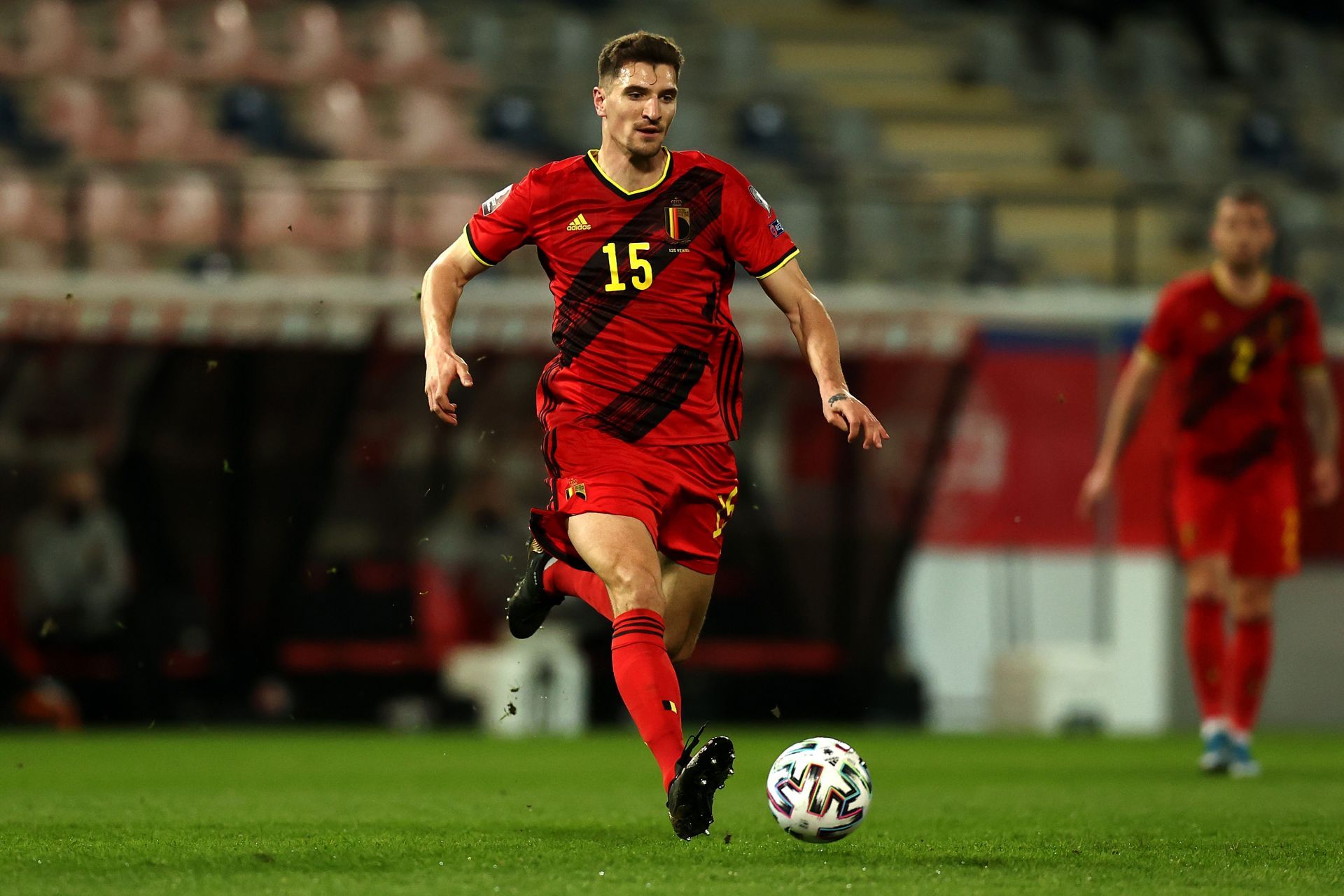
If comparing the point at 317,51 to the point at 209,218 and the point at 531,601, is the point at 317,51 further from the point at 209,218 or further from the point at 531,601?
the point at 531,601

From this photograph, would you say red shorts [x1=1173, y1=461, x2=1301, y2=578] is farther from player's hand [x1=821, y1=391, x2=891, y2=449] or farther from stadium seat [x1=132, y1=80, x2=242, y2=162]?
stadium seat [x1=132, y1=80, x2=242, y2=162]

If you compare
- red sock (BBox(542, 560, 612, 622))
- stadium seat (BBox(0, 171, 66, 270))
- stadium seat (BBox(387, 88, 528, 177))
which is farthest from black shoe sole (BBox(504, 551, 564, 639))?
stadium seat (BBox(387, 88, 528, 177))

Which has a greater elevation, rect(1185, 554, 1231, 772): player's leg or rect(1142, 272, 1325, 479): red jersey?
rect(1142, 272, 1325, 479): red jersey

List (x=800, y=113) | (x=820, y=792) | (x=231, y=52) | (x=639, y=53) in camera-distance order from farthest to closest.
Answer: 1. (x=800, y=113)
2. (x=231, y=52)
3. (x=639, y=53)
4. (x=820, y=792)

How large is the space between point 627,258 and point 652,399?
38 centimetres

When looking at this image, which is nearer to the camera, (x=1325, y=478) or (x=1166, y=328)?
(x=1166, y=328)

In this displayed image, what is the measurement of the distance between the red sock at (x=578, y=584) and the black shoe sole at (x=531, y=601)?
41mm

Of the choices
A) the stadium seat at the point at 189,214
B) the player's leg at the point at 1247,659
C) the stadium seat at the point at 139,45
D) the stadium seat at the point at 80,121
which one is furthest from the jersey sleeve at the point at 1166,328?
the stadium seat at the point at 139,45

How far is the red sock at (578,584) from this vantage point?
18.8ft

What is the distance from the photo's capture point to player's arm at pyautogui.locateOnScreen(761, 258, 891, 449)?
513 centimetres

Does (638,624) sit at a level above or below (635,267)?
below

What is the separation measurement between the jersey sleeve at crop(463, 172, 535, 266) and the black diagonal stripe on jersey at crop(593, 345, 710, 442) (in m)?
0.51

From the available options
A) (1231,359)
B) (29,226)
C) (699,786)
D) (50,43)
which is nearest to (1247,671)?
(1231,359)

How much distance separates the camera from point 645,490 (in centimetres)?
548
